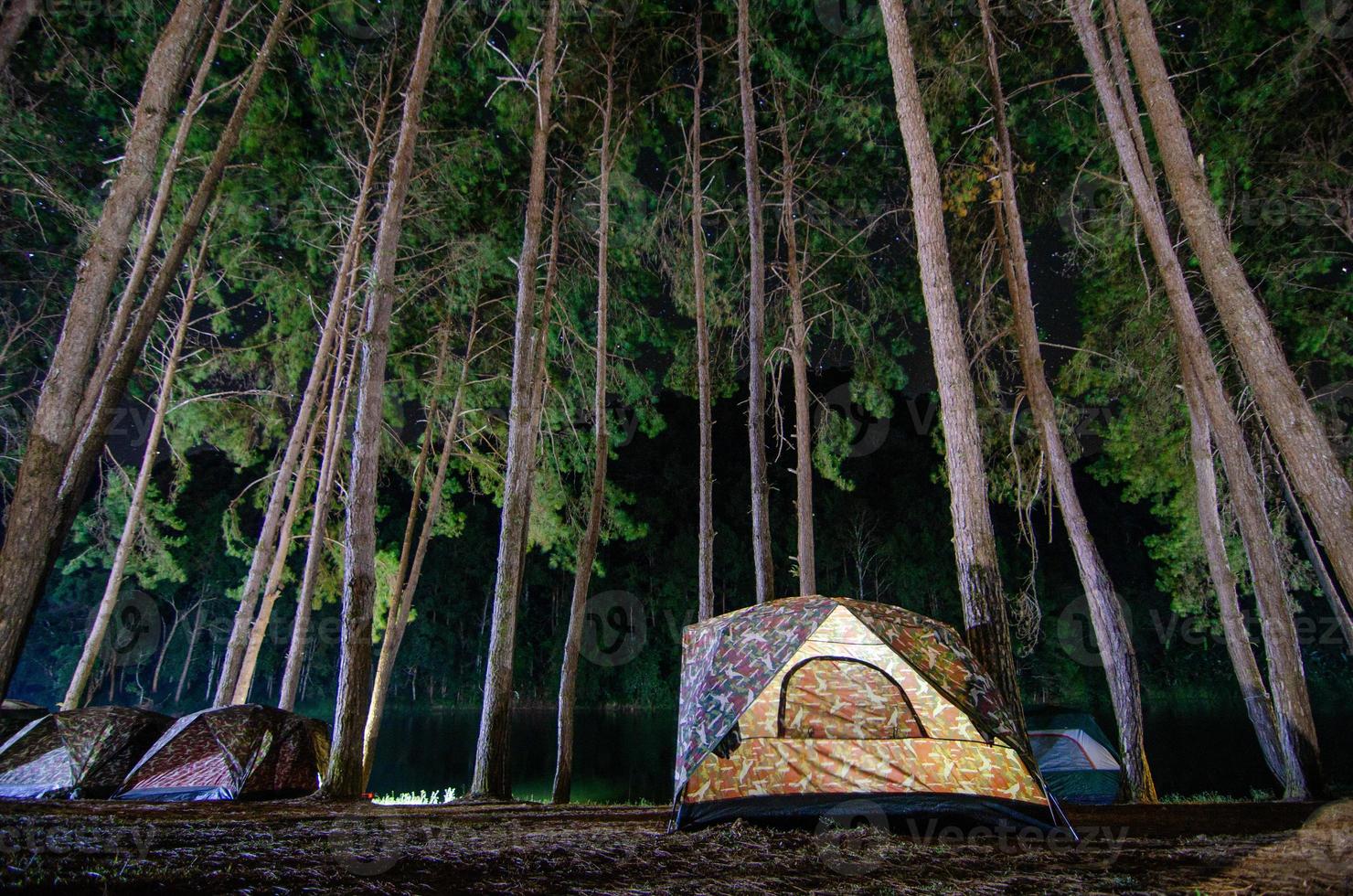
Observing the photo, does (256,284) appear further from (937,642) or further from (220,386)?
(937,642)

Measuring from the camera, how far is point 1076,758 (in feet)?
33.5

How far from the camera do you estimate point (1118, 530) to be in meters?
41.9

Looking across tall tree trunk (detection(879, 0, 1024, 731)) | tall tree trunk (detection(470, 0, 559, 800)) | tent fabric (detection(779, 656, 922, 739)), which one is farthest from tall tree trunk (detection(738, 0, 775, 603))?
tent fabric (detection(779, 656, 922, 739))

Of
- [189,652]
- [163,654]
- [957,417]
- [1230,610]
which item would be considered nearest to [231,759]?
[957,417]

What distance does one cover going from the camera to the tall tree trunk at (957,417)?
19.0 ft

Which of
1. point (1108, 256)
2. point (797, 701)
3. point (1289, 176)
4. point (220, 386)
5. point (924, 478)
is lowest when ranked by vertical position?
point (797, 701)

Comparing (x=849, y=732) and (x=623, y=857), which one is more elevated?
(x=849, y=732)

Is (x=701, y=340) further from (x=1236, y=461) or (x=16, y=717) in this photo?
(x=16, y=717)

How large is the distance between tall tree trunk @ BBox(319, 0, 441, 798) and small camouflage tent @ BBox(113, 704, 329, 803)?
1292 millimetres

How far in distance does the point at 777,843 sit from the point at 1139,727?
672 cm

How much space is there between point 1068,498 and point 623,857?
7.84 metres

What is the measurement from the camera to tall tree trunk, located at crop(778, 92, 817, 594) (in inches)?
425

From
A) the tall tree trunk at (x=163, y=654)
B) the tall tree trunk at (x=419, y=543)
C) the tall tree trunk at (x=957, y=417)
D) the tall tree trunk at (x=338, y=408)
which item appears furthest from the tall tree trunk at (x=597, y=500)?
the tall tree trunk at (x=163, y=654)

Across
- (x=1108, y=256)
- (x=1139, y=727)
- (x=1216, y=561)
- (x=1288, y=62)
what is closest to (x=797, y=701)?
(x=1139, y=727)
